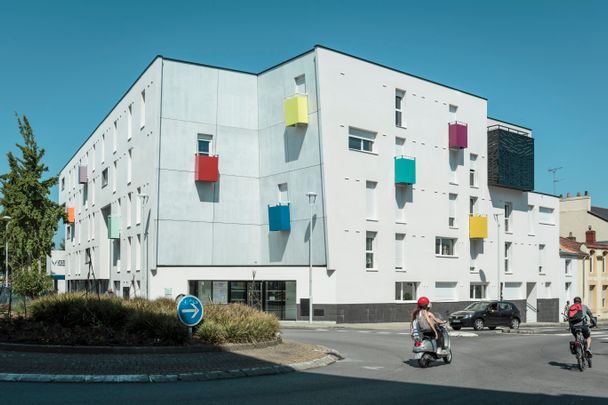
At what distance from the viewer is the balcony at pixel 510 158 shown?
162 ft

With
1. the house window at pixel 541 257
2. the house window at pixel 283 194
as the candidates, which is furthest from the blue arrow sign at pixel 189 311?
the house window at pixel 541 257

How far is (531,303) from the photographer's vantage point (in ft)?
173

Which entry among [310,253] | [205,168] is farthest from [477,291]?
[205,168]

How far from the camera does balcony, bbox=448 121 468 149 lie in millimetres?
45750

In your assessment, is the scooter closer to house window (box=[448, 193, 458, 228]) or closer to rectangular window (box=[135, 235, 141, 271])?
rectangular window (box=[135, 235, 141, 271])

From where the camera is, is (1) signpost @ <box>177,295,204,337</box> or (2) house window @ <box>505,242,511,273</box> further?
(2) house window @ <box>505,242,511,273</box>

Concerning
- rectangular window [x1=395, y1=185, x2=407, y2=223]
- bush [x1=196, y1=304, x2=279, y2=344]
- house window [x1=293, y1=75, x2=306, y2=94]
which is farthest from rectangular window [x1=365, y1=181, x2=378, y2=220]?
bush [x1=196, y1=304, x2=279, y2=344]

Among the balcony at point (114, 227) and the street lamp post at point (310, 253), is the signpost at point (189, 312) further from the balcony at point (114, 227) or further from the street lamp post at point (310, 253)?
the balcony at point (114, 227)

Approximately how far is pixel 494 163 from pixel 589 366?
3461cm

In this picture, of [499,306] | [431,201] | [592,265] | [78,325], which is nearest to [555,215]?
[592,265]

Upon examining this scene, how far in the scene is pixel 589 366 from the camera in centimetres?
1606

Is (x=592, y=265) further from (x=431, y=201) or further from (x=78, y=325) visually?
(x=78, y=325)

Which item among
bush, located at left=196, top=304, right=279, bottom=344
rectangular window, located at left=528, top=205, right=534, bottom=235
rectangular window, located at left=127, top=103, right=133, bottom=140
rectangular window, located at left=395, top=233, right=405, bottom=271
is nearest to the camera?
bush, located at left=196, top=304, right=279, bottom=344

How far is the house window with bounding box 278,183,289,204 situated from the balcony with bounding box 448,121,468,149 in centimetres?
1190
